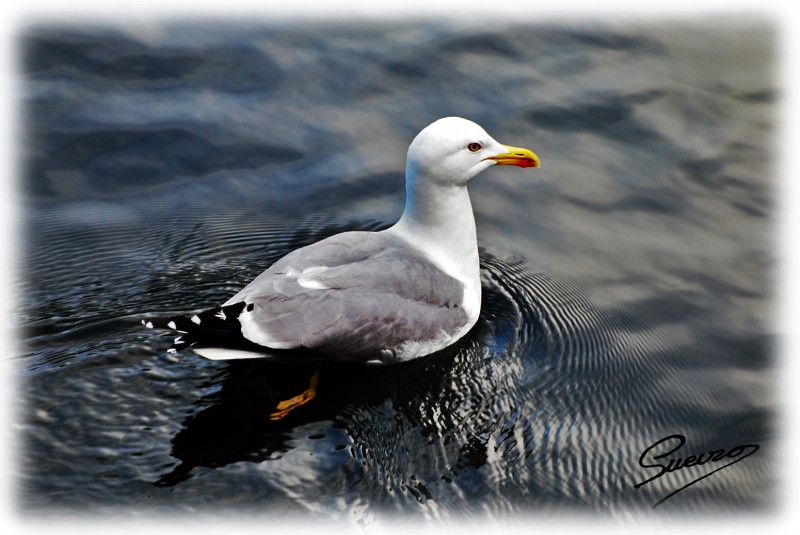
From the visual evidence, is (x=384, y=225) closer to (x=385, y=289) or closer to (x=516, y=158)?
(x=516, y=158)

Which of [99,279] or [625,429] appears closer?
[625,429]

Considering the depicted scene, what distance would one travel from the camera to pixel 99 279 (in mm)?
6102

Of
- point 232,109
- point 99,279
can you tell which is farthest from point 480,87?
point 99,279

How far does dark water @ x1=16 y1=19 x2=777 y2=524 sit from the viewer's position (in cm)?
478

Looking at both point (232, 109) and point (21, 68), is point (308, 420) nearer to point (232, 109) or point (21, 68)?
point (232, 109)

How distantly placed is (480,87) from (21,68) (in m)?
4.23

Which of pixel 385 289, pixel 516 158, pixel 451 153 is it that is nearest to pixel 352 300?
pixel 385 289

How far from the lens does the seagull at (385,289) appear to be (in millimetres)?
5043

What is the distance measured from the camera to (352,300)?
526 cm
